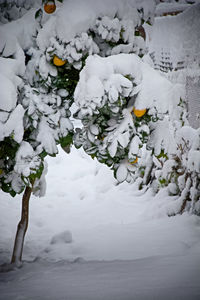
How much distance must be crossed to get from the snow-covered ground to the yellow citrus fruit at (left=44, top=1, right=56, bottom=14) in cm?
155

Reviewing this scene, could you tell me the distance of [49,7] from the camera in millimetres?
1741

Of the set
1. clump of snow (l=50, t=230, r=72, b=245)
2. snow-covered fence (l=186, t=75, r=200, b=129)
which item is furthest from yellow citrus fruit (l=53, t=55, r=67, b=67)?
snow-covered fence (l=186, t=75, r=200, b=129)

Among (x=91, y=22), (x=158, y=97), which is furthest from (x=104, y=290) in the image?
(x=91, y=22)

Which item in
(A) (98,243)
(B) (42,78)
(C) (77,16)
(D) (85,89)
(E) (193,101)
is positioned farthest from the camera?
(E) (193,101)

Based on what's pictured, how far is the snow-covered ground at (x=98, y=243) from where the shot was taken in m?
1.72

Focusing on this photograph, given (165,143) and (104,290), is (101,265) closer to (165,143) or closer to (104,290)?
(104,290)

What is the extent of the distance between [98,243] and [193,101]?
8.97 feet

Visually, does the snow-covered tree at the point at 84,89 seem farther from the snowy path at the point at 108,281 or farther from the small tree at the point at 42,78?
the snowy path at the point at 108,281

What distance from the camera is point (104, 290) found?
1684 mm

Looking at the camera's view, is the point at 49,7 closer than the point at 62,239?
Yes

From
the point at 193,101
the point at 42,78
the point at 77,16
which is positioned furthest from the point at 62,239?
the point at 193,101

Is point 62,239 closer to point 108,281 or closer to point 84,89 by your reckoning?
point 108,281

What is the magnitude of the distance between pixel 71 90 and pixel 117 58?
18.3 inches

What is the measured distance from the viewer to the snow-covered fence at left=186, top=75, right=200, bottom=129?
15.3 ft
